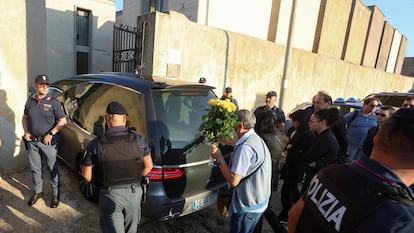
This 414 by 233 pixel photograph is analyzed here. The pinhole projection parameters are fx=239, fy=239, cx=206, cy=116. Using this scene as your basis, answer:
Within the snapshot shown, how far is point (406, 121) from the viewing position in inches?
39.9

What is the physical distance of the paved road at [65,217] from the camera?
2807 millimetres

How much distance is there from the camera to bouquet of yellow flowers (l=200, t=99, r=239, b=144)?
214 centimetres

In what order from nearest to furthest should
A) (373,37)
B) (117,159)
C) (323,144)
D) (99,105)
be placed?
1. (117,159)
2. (323,144)
3. (99,105)
4. (373,37)

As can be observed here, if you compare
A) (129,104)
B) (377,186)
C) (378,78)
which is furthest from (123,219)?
(378,78)

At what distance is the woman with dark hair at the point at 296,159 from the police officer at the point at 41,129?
3.07m

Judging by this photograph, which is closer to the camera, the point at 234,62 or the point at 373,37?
the point at 234,62

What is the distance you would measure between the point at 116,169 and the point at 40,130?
5.85 feet

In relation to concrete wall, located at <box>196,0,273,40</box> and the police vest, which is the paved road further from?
concrete wall, located at <box>196,0,273,40</box>

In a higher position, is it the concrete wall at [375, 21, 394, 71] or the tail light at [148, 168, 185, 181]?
the concrete wall at [375, 21, 394, 71]

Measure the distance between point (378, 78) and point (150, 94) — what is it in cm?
1998

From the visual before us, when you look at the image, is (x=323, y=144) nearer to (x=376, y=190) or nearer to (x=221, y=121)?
(x=221, y=121)

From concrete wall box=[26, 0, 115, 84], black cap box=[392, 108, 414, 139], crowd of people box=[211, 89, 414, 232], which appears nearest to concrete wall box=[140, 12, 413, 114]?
crowd of people box=[211, 89, 414, 232]

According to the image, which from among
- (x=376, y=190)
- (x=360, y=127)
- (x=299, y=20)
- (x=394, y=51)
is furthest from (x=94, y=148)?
(x=394, y=51)

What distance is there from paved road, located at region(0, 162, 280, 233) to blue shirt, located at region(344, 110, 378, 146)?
2.14 m
